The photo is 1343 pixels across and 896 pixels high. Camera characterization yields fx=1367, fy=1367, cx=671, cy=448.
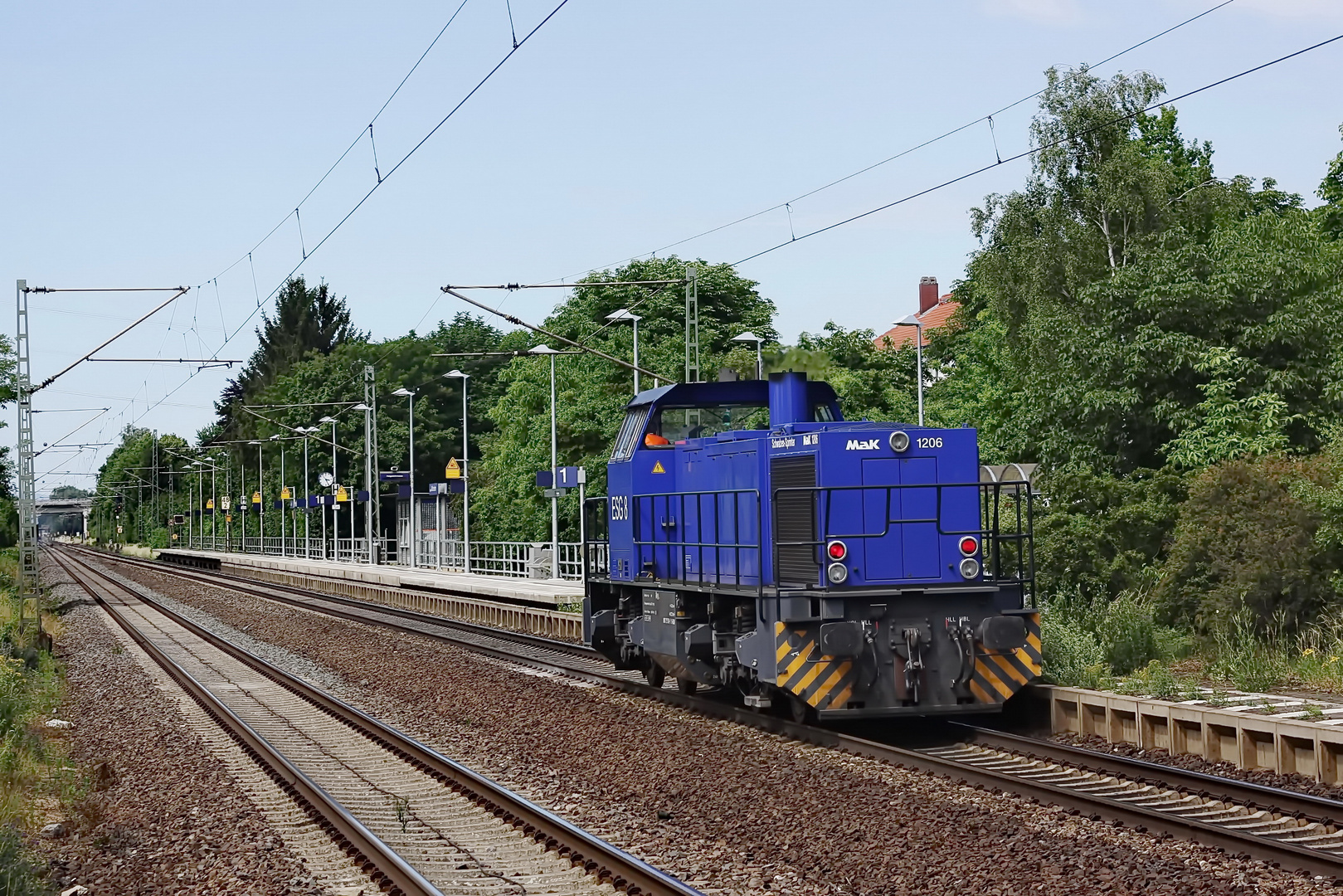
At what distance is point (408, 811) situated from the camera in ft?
34.2

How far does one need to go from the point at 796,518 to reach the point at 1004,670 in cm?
239

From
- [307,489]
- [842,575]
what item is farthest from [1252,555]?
[307,489]

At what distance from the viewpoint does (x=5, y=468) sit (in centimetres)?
5250

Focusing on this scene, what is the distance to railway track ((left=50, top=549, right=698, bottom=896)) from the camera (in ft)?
26.4

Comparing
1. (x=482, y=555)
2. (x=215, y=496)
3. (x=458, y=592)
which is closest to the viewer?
(x=458, y=592)

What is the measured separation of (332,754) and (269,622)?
19894 mm

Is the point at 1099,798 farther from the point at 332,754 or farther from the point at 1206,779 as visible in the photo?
the point at 332,754

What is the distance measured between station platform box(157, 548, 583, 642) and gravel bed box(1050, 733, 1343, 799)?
14.1 metres

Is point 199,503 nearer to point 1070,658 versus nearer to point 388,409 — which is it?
point 388,409

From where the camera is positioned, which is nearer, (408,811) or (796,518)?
(408,811)

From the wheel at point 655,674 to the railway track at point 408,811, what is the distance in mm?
3329

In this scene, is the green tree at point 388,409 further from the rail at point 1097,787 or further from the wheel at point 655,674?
the rail at point 1097,787

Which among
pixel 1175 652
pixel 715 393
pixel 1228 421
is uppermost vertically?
pixel 715 393

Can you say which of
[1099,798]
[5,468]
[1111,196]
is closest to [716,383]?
[1099,798]
